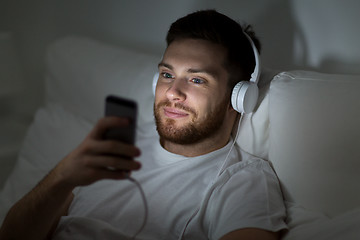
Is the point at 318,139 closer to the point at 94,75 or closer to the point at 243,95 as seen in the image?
the point at 243,95

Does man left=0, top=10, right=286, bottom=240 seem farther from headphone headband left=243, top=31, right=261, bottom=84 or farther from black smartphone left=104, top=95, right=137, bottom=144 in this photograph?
black smartphone left=104, top=95, right=137, bottom=144

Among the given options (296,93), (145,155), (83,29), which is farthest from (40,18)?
(296,93)

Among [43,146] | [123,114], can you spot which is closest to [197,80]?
[123,114]

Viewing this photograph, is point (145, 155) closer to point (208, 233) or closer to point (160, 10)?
point (208, 233)

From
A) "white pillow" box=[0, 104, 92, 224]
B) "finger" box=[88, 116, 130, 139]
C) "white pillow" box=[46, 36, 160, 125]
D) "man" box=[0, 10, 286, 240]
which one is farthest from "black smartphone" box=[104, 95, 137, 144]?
"white pillow" box=[0, 104, 92, 224]

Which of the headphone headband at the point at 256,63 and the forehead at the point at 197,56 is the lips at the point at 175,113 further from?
the headphone headband at the point at 256,63

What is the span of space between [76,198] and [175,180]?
28 cm

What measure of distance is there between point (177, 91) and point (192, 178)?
0.24 m

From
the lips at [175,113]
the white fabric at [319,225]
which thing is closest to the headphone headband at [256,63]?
the lips at [175,113]

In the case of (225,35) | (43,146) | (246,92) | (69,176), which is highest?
(225,35)

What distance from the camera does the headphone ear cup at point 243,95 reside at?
0.85 m

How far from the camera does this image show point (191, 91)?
2.72ft

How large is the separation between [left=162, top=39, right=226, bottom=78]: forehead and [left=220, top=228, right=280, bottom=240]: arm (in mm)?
385

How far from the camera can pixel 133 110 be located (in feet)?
1.59
